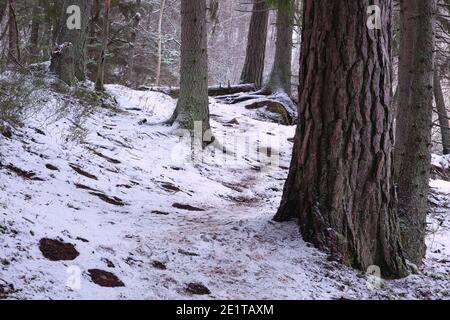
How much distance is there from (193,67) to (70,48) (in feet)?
6.99

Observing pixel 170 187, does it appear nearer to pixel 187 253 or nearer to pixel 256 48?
pixel 187 253

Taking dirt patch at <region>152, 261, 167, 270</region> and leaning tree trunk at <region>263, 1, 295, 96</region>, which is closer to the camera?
dirt patch at <region>152, 261, 167, 270</region>

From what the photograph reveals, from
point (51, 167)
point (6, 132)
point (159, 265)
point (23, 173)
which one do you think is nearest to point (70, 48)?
point (6, 132)

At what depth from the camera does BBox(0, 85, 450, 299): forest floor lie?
2600 millimetres

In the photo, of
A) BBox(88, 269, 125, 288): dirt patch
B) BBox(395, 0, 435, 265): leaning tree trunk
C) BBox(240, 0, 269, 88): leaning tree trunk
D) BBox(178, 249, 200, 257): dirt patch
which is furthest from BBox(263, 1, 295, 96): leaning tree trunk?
BBox(88, 269, 125, 288): dirt patch

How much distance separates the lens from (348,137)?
3.34 meters

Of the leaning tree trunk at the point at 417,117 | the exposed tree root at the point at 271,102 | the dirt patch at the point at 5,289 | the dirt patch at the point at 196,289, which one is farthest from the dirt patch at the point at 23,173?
the exposed tree root at the point at 271,102

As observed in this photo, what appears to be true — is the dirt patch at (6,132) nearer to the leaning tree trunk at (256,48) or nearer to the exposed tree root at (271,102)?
the exposed tree root at (271,102)

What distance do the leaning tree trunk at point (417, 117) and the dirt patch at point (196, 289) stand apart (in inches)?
86.9

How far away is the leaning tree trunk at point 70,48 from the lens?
305 inches

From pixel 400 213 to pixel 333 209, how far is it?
1.11 m

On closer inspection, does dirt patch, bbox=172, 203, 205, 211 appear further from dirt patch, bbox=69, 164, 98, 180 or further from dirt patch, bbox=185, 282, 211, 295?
dirt patch, bbox=185, 282, 211, 295

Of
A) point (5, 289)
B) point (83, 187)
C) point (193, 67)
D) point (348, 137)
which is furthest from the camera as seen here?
point (193, 67)

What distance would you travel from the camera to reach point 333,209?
11.0ft
